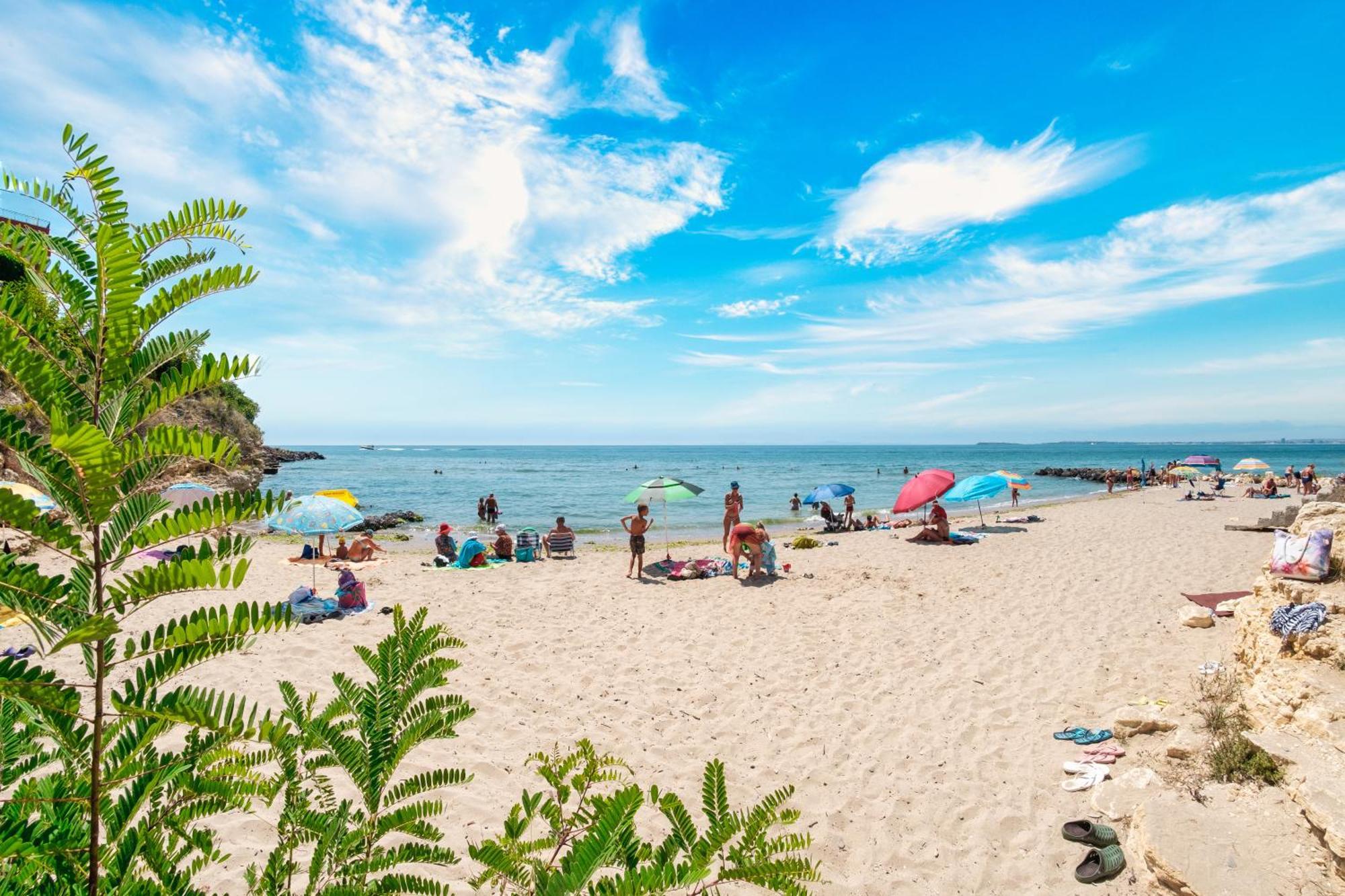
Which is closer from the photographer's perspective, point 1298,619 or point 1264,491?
point 1298,619

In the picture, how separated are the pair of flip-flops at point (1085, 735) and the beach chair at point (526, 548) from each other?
1168 centimetres

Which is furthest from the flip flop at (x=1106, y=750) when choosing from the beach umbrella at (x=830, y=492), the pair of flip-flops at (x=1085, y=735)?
the beach umbrella at (x=830, y=492)

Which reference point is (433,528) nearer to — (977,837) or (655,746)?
(655,746)

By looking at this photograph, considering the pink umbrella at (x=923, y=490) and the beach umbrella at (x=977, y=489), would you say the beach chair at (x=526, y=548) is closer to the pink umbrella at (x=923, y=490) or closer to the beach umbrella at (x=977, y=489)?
the pink umbrella at (x=923, y=490)

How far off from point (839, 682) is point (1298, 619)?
429 centimetres

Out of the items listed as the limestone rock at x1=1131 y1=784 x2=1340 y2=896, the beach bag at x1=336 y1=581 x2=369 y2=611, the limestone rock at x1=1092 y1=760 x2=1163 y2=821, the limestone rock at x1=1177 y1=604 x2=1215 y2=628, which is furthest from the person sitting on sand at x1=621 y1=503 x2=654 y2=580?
the limestone rock at x1=1131 y1=784 x2=1340 y2=896

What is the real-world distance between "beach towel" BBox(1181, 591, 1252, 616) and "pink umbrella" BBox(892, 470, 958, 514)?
23.3ft

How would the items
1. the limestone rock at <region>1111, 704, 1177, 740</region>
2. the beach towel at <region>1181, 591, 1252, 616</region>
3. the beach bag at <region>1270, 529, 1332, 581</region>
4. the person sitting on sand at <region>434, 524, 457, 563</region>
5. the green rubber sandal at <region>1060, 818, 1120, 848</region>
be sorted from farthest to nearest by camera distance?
the person sitting on sand at <region>434, 524, 457, 563</region>, the beach towel at <region>1181, 591, 1252, 616</region>, the beach bag at <region>1270, 529, 1332, 581</region>, the limestone rock at <region>1111, 704, 1177, 740</region>, the green rubber sandal at <region>1060, 818, 1120, 848</region>

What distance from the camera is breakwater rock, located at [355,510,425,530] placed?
25828 mm

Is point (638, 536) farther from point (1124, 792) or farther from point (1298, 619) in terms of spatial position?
point (1298, 619)

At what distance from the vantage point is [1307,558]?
6.70 meters

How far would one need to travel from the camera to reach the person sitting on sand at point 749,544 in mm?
12883

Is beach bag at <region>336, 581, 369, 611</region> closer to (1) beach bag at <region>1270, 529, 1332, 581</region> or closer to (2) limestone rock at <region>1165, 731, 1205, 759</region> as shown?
(2) limestone rock at <region>1165, 731, 1205, 759</region>

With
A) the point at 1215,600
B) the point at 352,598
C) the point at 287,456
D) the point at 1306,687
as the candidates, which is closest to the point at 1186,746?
the point at 1306,687
